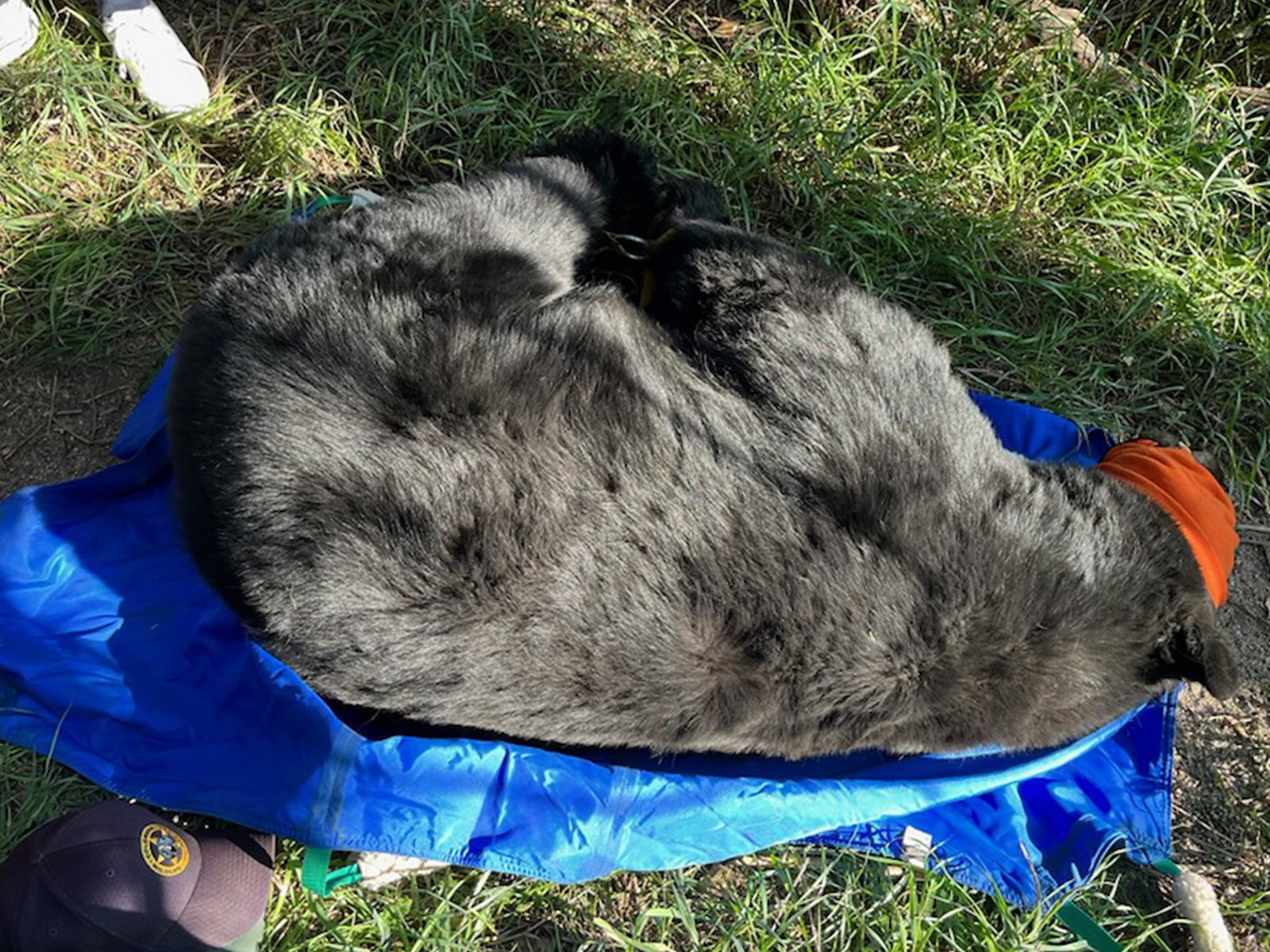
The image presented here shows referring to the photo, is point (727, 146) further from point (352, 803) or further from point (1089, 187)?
point (352, 803)

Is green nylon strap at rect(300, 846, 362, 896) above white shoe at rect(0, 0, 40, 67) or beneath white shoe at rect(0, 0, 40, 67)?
beneath

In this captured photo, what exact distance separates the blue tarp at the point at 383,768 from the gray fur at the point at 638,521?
222mm

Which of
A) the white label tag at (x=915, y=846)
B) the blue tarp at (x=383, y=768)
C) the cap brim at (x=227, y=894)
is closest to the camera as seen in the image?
the cap brim at (x=227, y=894)

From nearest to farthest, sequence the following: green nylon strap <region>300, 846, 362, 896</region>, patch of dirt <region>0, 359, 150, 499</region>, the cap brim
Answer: the cap brim < green nylon strap <region>300, 846, 362, 896</region> < patch of dirt <region>0, 359, 150, 499</region>

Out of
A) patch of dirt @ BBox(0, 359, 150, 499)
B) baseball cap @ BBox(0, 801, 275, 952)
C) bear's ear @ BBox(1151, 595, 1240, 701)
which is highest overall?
bear's ear @ BBox(1151, 595, 1240, 701)

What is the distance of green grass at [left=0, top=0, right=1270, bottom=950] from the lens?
3.61m

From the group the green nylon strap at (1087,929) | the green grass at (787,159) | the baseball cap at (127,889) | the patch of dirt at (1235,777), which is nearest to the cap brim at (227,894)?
the baseball cap at (127,889)

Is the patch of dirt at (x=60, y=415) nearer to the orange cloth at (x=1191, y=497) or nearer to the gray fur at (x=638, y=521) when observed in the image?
the gray fur at (x=638, y=521)

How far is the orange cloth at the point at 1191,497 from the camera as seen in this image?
2863 millimetres

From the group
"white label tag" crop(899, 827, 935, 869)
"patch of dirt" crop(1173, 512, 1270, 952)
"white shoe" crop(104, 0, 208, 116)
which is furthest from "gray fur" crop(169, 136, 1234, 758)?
"white shoe" crop(104, 0, 208, 116)

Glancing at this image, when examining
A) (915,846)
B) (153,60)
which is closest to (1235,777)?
(915,846)

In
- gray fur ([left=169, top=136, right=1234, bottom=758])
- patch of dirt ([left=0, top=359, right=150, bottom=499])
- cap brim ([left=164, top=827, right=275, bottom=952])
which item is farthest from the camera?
patch of dirt ([left=0, top=359, right=150, bottom=499])

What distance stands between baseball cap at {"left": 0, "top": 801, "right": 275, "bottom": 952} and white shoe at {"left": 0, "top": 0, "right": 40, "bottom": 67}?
8.58 ft

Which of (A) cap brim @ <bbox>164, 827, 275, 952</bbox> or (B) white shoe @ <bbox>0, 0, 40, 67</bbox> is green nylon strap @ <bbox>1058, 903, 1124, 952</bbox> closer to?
(A) cap brim @ <bbox>164, 827, 275, 952</bbox>
